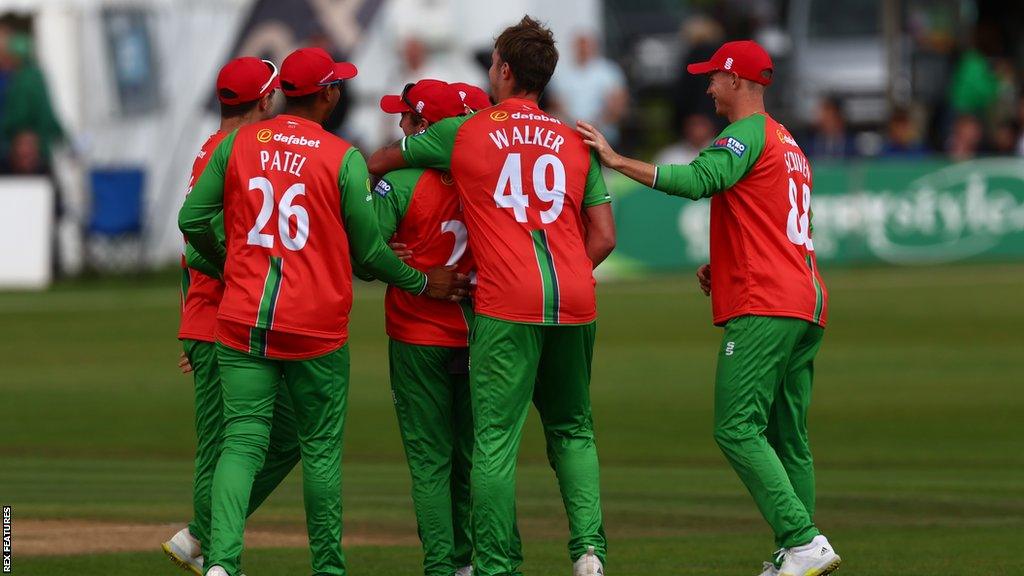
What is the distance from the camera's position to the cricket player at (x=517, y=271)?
7.93m

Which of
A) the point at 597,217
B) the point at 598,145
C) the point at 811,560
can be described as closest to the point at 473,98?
the point at 598,145

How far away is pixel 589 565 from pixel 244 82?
257 centimetres

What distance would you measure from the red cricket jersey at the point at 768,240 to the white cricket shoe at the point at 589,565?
1271 millimetres

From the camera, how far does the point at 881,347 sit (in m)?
17.8

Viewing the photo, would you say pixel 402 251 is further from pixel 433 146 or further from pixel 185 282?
pixel 185 282

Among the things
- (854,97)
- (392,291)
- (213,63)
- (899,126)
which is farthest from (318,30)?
(392,291)

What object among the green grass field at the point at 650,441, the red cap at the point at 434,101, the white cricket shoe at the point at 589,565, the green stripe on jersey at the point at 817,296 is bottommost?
the green grass field at the point at 650,441

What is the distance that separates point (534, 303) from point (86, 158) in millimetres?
18002

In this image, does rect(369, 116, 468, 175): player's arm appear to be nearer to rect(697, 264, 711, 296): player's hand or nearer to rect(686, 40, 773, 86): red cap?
rect(686, 40, 773, 86): red cap

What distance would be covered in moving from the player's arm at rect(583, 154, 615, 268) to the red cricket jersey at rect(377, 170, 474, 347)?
0.57 metres

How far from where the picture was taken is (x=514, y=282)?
26.0ft

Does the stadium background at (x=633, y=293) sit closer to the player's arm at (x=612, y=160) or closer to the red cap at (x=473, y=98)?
the player's arm at (x=612, y=160)

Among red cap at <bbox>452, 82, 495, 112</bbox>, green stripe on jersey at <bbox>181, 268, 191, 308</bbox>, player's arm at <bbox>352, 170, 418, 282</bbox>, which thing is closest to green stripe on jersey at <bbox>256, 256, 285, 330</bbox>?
player's arm at <bbox>352, 170, 418, 282</bbox>

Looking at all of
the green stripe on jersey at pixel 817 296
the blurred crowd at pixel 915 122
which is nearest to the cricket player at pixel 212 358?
the green stripe on jersey at pixel 817 296
